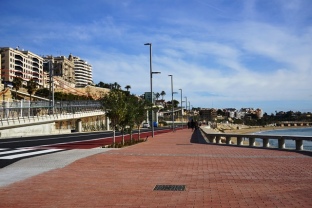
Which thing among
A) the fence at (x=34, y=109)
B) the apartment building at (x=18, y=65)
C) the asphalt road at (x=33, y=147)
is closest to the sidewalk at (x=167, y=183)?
the asphalt road at (x=33, y=147)

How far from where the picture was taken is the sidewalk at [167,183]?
21.9ft

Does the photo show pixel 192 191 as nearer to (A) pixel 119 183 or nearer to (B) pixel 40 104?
(A) pixel 119 183

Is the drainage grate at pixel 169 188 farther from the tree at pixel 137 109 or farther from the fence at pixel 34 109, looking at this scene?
the fence at pixel 34 109

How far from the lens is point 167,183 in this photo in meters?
8.59

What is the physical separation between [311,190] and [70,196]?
496 centimetres

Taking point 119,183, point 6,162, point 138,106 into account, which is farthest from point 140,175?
point 138,106

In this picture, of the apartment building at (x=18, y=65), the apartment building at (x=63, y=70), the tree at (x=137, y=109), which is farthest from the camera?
the apartment building at (x=63, y=70)

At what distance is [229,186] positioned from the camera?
26.5 ft

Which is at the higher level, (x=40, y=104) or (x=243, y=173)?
(x=40, y=104)

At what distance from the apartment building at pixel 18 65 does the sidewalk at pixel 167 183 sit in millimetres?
110382

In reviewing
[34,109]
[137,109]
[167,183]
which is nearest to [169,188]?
[167,183]

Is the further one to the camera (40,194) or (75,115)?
(75,115)

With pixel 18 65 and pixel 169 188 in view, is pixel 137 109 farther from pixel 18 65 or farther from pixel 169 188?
pixel 18 65

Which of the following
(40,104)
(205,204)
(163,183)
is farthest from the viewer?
(40,104)
